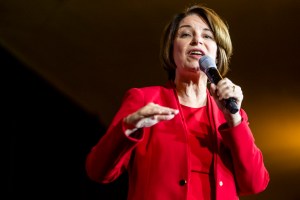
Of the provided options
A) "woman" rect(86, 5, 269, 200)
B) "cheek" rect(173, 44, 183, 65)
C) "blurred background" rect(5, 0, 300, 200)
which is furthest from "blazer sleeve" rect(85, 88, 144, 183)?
"blurred background" rect(5, 0, 300, 200)

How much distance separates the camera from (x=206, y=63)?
4.29 ft

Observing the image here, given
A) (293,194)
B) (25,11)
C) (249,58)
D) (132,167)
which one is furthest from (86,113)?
(293,194)

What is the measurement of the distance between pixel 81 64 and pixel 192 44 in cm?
170

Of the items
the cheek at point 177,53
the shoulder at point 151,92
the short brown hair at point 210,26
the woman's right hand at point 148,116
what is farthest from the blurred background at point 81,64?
the woman's right hand at point 148,116

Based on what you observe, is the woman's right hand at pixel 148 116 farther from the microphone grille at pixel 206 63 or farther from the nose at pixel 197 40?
the nose at pixel 197 40

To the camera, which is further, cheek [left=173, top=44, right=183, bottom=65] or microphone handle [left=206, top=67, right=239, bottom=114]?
cheek [left=173, top=44, right=183, bottom=65]

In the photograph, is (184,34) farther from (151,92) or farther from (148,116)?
(148,116)

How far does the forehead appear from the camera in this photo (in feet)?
5.09

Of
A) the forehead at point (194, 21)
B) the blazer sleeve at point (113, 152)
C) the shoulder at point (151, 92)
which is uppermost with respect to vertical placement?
the forehead at point (194, 21)

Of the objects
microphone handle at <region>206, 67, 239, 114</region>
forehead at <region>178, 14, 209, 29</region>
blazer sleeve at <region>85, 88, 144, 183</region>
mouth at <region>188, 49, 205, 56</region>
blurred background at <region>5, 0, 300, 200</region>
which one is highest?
blurred background at <region>5, 0, 300, 200</region>

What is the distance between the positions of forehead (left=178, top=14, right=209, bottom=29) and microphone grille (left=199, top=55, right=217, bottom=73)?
24cm

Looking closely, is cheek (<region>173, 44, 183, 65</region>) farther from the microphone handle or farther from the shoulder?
the microphone handle

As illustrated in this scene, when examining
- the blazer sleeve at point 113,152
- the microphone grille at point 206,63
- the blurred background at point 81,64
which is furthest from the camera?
the blurred background at point 81,64

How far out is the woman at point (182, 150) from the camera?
118 centimetres
